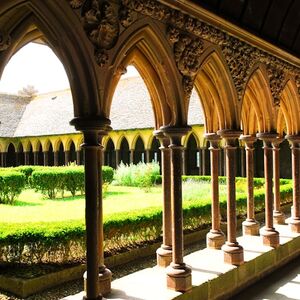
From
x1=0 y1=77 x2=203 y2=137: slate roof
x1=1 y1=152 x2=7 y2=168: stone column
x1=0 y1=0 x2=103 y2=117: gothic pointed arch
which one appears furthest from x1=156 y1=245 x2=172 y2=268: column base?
x1=1 y1=152 x2=7 y2=168: stone column

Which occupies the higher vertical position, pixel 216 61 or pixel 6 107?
pixel 6 107

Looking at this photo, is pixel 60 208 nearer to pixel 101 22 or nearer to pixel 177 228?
pixel 177 228

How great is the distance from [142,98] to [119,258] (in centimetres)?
1808

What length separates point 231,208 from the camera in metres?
5.97

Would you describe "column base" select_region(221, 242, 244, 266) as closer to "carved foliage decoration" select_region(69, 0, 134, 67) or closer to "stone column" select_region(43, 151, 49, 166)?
"carved foliage decoration" select_region(69, 0, 134, 67)

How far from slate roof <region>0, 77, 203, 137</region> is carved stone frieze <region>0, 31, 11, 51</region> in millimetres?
17207

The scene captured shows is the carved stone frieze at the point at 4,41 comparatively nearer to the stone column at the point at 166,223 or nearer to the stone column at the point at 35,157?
the stone column at the point at 166,223

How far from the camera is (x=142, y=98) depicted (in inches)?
971

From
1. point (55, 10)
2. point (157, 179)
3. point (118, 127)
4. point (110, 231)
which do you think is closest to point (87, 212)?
point (55, 10)

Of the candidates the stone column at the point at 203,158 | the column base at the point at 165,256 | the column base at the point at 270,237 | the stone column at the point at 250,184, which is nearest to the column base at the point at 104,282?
the column base at the point at 165,256

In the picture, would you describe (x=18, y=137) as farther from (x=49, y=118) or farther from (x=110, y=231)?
(x=110, y=231)

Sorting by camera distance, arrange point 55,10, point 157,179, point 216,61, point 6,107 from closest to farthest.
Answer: point 55,10, point 216,61, point 157,179, point 6,107

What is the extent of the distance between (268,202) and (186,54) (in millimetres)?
3305

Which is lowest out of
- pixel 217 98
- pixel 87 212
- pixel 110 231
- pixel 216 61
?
pixel 110 231
